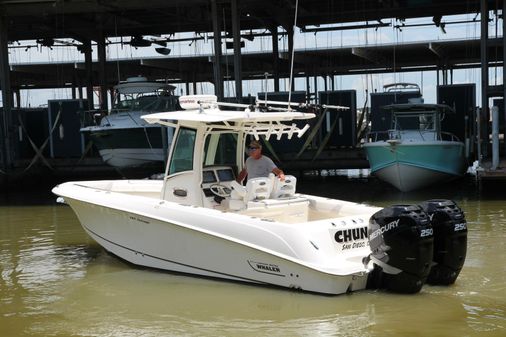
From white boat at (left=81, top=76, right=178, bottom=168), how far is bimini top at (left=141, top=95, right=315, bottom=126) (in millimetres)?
11309

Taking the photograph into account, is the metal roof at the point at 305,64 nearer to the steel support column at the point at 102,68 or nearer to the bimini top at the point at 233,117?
the steel support column at the point at 102,68

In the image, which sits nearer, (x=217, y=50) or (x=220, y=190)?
(x=220, y=190)

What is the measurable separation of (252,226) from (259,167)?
1607mm

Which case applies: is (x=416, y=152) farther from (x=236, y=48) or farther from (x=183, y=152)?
(x=183, y=152)

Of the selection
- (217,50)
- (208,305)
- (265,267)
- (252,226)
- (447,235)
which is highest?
(217,50)

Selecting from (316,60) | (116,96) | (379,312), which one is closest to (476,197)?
(379,312)

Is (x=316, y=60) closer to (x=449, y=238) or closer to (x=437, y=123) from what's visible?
(x=437, y=123)

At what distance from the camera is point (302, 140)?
21.0 metres

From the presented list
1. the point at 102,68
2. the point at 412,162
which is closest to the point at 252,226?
the point at 412,162

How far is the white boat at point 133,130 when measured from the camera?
20.3 metres

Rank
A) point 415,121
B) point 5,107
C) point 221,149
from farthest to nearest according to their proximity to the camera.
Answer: point 5,107 < point 415,121 < point 221,149

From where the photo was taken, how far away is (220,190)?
827cm

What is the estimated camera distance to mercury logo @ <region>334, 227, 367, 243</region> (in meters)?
6.95

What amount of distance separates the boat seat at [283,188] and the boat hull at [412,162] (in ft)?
27.7
